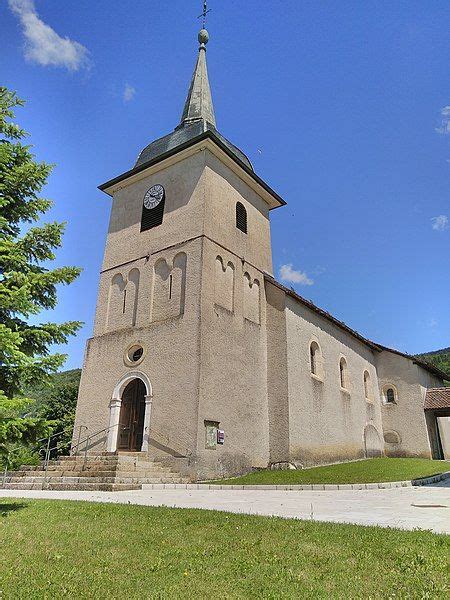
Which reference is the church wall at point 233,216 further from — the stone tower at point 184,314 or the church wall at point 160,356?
the church wall at point 160,356

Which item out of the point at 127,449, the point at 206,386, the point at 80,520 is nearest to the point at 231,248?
the point at 206,386

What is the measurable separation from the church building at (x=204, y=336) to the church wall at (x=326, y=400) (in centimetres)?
10

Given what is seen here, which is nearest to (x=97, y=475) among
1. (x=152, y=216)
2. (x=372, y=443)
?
(x=152, y=216)

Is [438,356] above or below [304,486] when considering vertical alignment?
above

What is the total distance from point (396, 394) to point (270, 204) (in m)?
14.7

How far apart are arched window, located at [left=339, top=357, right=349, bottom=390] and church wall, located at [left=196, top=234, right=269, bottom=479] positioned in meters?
6.99

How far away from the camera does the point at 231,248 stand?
19453mm

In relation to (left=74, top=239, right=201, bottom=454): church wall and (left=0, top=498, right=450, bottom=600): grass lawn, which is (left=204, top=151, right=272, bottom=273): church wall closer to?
(left=74, top=239, right=201, bottom=454): church wall

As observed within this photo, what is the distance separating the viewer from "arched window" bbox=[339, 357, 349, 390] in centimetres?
2388

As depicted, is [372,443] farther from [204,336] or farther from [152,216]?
[152,216]

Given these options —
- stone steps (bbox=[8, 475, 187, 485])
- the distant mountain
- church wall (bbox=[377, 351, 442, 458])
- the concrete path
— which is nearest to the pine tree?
the concrete path

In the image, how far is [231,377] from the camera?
1678 centimetres

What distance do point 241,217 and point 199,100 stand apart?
7.89m

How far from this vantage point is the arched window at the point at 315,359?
2077cm
